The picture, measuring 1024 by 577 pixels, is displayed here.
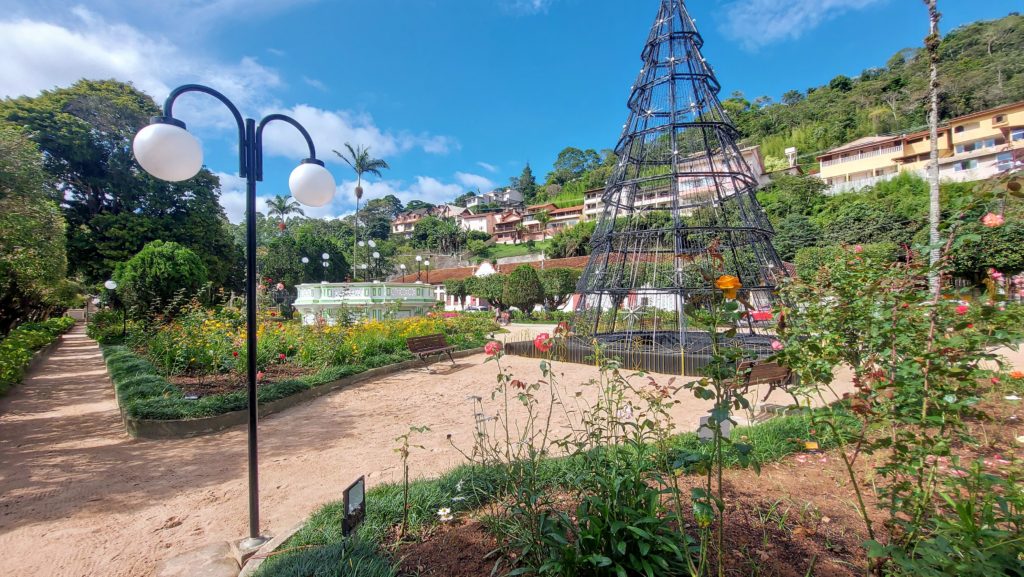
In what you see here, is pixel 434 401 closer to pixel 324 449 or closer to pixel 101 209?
pixel 324 449

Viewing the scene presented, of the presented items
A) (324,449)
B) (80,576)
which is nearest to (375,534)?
(80,576)

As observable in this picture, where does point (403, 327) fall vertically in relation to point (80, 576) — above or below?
above

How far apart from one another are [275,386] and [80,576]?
426 centimetres

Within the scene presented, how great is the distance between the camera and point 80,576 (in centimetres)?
269

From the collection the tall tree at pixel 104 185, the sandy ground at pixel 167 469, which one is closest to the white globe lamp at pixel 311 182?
the sandy ground at pixel 167 469

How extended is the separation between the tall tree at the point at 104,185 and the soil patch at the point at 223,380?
58.7 feet

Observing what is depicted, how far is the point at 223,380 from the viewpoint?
773 cm

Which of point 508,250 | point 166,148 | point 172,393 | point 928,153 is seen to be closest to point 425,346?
point 172,393

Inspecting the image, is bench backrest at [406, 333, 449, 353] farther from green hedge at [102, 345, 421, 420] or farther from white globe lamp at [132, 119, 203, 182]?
white globe lamp at [132, 119, 203, 182]

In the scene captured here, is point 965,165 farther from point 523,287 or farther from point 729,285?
point 729,285

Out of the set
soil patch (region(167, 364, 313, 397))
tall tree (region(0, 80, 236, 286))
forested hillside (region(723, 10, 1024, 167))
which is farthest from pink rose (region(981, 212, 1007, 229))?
forested hillside (region(723, 10, 1024, 167))

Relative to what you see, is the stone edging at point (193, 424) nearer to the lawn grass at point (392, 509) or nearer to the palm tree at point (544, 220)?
the lawn grass at point (392, 509)

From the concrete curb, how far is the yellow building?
45.4 metres

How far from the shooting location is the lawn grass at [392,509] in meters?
2.17
